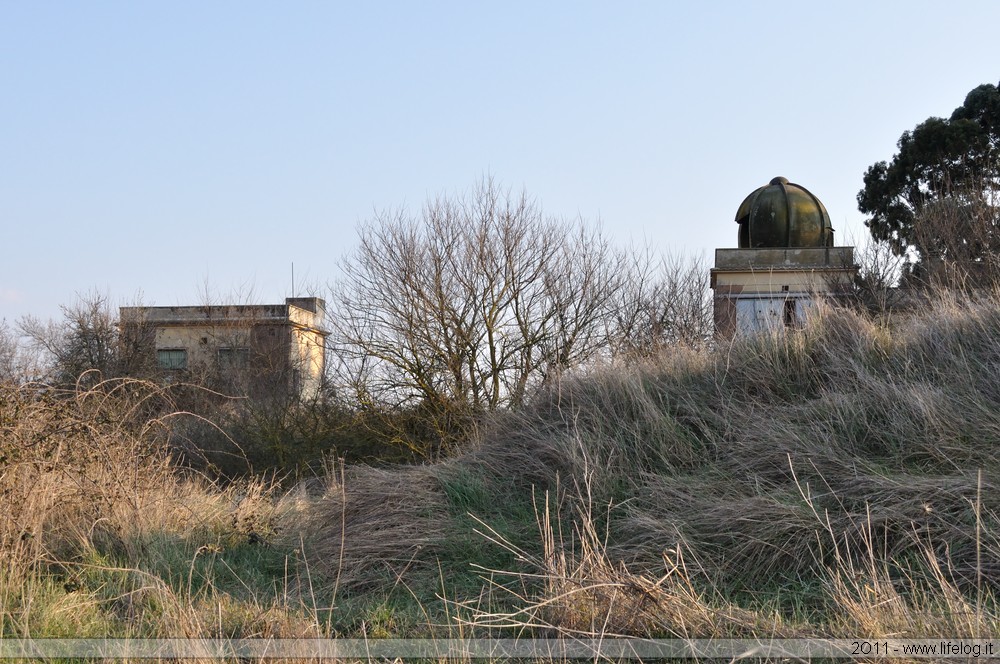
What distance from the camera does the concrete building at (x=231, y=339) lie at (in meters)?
28.0

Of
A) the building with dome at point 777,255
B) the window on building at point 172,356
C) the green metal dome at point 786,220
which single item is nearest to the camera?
the building with dome at point 777,255

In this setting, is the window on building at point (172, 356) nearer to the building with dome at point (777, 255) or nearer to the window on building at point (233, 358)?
the window on building at point (233, 358)

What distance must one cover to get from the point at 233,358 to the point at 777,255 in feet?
61.2

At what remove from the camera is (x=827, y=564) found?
200 inches

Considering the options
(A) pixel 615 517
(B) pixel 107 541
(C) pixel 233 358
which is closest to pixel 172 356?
(C) pixel 233 358

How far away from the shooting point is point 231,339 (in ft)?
112

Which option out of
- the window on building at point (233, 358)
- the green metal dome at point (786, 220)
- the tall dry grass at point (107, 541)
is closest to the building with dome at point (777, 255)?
the green metal dome at point (786, 220)

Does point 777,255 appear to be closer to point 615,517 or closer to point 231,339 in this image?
point 231,339

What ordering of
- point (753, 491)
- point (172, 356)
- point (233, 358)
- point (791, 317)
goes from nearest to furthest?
point (753, 491), point (791, 317), point (233, 358), point (172, 356)

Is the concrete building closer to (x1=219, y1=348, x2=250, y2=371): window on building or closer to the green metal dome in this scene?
(x1=219, y1=348, x2=250, y2=371): window on building

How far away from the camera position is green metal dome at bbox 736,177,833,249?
27.0m

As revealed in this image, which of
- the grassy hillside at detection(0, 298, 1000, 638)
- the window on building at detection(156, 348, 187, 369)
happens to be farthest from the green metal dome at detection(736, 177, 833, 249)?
the window on building at detection(156, 348, 187, 369)

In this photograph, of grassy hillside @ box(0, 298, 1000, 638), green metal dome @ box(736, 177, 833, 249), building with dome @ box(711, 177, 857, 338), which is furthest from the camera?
green metal dome @ box(736, 177, 833, 249)

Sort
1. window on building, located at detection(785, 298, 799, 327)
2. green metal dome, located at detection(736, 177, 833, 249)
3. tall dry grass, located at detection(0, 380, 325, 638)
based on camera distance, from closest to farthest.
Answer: tall dry grass, located at detection(0, 380, 325, 638)
window on building, located at detection(785, 298, 799, 327)
green metal dome, located at detection(736, 177, 833, 249)
